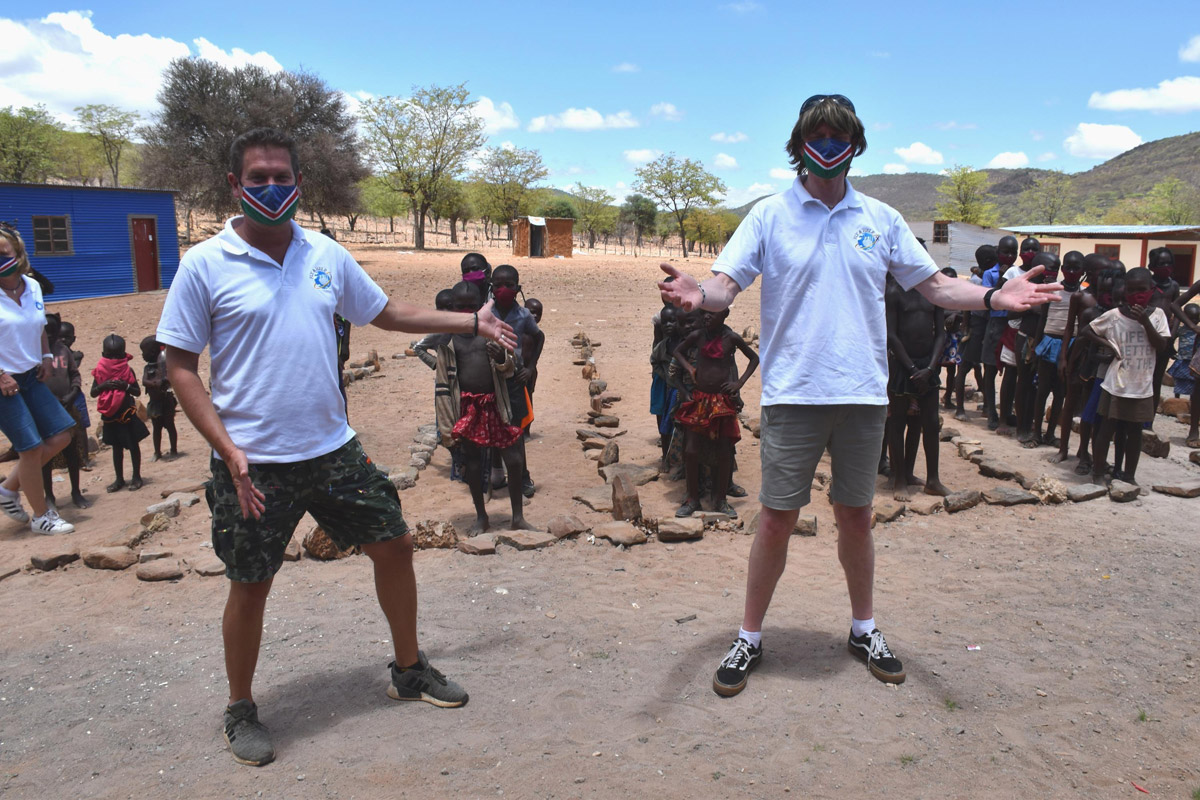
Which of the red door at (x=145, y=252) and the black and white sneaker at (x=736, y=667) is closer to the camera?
the black and white sneaker at (x=736, y=667)

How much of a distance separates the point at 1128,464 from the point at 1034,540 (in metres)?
1.79

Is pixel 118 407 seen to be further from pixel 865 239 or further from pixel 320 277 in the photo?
pixel 865 239

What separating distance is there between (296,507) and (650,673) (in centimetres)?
164

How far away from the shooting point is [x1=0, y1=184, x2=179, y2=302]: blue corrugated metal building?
70.9 feet

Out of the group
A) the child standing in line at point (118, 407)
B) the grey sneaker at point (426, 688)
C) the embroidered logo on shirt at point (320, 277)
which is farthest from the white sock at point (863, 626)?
the child standing in line at point (118, 407)

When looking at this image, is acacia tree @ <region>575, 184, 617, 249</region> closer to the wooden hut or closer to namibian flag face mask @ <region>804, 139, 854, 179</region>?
the wooden hut

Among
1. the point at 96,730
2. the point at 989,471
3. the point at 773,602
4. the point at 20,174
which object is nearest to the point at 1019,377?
the point at 989,471

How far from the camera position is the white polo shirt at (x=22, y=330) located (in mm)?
5625

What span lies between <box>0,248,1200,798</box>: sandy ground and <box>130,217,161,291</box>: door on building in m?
20.8

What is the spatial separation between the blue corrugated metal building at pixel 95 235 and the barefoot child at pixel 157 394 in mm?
16223

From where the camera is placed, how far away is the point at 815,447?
10.6 feet

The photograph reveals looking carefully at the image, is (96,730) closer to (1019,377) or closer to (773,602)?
(773,602)

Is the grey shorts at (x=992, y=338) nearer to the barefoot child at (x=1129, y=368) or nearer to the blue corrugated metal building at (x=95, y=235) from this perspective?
the barefoot child at (x=1129, y=368)

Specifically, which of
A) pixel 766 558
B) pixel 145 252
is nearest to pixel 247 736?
pixel 766 558
